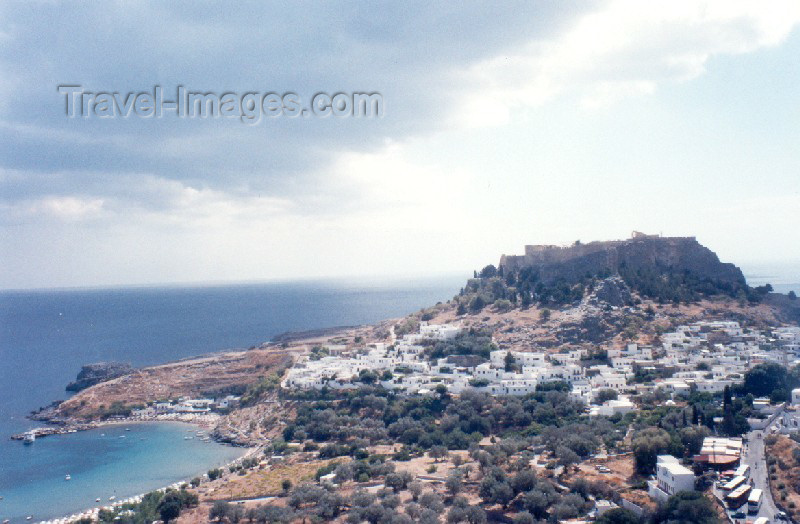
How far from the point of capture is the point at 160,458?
32.1 m

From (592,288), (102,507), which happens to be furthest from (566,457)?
(592,288)

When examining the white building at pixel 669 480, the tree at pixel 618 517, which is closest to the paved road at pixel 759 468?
the white building at pixel 669 480

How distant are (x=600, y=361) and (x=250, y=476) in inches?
934

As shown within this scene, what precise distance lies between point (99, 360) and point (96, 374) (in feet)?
43.8

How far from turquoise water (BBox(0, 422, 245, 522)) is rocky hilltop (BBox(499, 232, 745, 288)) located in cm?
3400

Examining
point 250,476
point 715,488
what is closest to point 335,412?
point 250,476

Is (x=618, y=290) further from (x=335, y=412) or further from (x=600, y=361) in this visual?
(x=335, y=412)

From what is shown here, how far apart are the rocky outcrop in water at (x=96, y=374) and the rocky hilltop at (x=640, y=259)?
4046cm

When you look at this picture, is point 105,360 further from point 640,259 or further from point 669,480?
point 669,480

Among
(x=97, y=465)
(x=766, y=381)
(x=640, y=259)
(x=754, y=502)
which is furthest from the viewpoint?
(x=640, y=259)

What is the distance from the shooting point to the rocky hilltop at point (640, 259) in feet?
174

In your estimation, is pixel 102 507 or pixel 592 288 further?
pixel 592 288

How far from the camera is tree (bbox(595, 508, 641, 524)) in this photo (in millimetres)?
16297

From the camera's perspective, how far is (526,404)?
31156 mm
